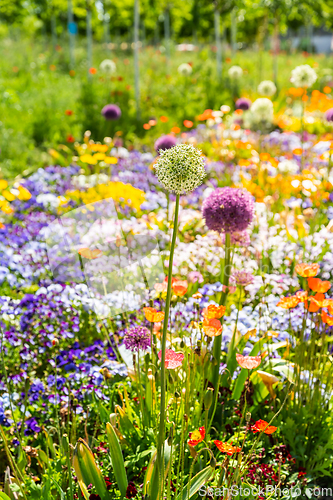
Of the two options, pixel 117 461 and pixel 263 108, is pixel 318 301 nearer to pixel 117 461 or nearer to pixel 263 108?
pixel 117 461

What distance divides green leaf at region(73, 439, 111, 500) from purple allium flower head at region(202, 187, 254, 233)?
3.50 feet

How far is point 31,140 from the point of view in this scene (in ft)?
22.9

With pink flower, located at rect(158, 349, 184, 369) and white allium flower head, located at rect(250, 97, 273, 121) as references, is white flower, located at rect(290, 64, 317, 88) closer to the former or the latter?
white allium flower head, located at rect(250, 97, 273, 121)

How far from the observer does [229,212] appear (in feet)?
6.41

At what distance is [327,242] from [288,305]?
1.81 metres

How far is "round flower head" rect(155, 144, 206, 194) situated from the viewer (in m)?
1.14

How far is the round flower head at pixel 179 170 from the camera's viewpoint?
1141 mm

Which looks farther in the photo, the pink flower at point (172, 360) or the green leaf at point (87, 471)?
the green leaf at point (87, 471)

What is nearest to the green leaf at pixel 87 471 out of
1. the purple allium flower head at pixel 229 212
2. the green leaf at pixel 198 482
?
the green leaf at pixel 198 482

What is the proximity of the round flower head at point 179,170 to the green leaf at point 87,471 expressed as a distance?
955 millimetres

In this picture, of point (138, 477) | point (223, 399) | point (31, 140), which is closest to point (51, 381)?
point (138, 477)

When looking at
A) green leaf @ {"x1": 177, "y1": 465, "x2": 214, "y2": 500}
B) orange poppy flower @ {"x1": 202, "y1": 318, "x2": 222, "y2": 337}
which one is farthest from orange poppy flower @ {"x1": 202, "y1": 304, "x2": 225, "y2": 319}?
green leaf @ {"x1": 177, "y1": 465, "x2": 214, "y2": 500}

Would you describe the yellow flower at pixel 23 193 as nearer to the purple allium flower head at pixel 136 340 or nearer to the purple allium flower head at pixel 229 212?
the purple allium flower head at pixel 229 212

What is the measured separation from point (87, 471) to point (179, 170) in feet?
3.68
